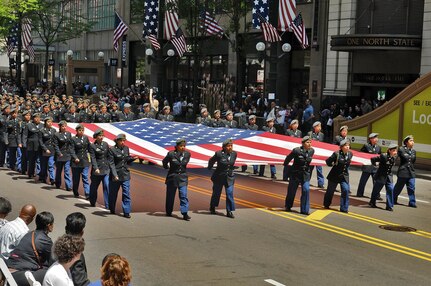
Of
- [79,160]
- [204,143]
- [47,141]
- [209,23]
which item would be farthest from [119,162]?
[209,23]

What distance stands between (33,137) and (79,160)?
320 cm

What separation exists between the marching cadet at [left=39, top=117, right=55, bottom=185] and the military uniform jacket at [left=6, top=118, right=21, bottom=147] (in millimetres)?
1772

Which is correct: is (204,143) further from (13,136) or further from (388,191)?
(13,136)

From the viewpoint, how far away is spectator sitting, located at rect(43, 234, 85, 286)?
6.14m

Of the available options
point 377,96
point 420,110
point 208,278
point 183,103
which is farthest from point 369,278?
point 183,103

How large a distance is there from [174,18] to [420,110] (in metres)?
15.8

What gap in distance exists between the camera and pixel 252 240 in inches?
503

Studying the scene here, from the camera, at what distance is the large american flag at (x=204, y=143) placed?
17250mm

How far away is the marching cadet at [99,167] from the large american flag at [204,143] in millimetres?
1160

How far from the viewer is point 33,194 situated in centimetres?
1712

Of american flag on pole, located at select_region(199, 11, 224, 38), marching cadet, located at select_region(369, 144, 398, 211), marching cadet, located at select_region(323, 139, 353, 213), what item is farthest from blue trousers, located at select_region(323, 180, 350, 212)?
american flag on pole, located at select_region(199, 11, 224, 38)

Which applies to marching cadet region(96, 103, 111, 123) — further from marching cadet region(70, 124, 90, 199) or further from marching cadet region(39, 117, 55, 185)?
marching cadet region(70, 124, 90, 199)

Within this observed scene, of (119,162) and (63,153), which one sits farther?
(63,153)

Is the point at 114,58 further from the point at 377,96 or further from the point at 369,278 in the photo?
the point at 369,278
